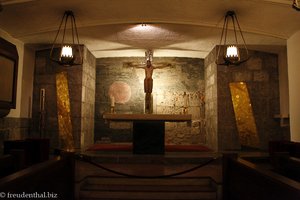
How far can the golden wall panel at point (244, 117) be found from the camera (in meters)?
6.04

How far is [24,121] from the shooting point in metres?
5.97

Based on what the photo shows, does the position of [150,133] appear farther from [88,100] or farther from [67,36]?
[67,36]

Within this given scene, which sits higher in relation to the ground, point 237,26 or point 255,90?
point 237,26

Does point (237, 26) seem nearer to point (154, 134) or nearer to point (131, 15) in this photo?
point (131, 15)

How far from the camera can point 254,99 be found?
623cm

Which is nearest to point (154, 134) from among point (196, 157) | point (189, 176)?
point (196, 157)

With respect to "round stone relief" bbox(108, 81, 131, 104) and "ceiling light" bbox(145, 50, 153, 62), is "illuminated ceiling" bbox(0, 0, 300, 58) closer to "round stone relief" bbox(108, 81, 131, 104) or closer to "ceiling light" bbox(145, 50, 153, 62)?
"ceiling light" bbox(145, 50, 153, 62)

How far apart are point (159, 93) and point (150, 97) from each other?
124cm

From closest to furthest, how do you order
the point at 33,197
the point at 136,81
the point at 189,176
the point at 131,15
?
the point at 33,197 < the point at 189,176 < the point at 131,15 < the point at 136,81

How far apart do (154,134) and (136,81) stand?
2.78 meters

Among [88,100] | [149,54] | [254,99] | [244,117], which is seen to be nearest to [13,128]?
[88,100]

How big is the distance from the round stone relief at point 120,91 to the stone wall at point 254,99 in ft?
7.77

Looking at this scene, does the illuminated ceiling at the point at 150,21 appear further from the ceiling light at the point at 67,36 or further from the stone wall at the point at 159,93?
the stone wall at the point at 159,93

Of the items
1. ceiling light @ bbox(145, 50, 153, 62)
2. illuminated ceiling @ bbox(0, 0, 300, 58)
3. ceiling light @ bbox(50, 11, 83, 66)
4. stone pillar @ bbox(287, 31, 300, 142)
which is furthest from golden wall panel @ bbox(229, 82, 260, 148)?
ceiling light @ bbox(50, 11, 83, 66)
